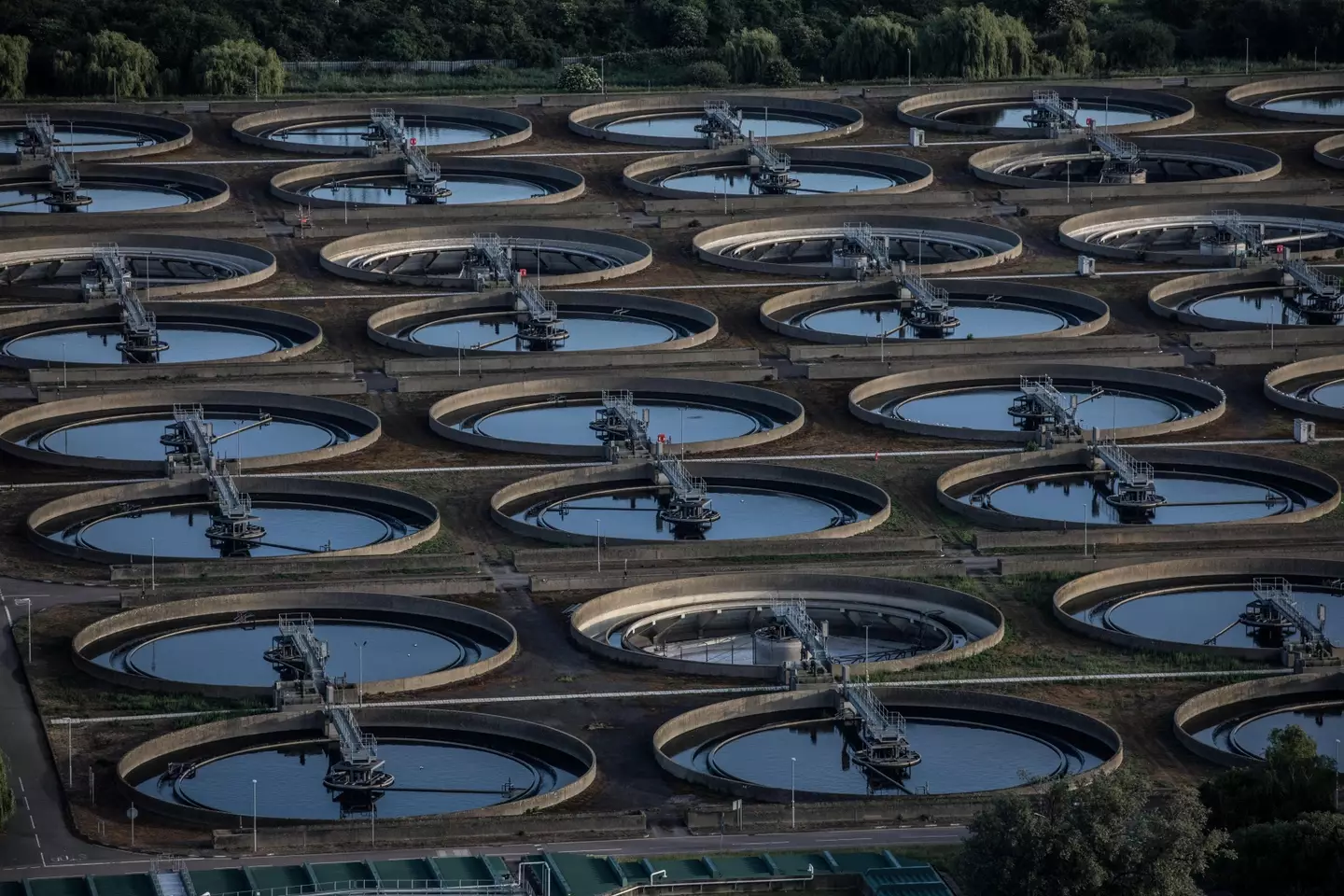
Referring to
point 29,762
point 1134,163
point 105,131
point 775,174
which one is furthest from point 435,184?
point 29,762

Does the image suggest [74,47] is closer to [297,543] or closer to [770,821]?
[297,543]

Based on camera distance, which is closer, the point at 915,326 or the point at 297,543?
the point at 297,543

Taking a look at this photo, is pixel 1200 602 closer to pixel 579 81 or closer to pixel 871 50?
pixel 579 81

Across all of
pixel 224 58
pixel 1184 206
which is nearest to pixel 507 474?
pixel 1184 206

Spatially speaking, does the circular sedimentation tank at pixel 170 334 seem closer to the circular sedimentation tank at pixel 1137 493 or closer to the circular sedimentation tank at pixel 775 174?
the circular sedimentation tank at pixel 775 174

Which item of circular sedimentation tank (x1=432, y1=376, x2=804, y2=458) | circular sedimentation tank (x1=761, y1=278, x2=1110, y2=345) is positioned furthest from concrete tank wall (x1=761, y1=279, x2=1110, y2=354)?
circular sedimentation tank (x1=432, y1=376, x2=804, y2=458)

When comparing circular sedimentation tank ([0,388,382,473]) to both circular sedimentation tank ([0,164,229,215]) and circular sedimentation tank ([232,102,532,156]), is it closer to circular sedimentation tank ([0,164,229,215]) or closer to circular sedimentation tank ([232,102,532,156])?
circular sedimentation tank ([0,164,229,215])

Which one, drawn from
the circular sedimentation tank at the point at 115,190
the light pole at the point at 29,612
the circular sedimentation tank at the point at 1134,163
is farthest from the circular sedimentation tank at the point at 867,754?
the circular sedimentation tank at the point at 1134,163

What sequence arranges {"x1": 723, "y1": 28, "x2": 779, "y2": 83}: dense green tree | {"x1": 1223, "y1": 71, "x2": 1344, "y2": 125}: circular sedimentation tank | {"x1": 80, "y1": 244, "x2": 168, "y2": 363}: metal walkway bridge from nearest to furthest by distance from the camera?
{"x1": 80, "y1": 244, "x2": 168, "y2": 363}: metal walkway bridge → {"x1": 1223, "y1": 71, "x2": 1344, "y2": 125}: circular sedimentation tank → {"x1": 723, "y1": 28, "x2": 779, "y2": 83}: dense green tree
